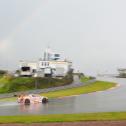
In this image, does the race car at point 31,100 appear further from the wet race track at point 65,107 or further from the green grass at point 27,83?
the green grass at point 27,83

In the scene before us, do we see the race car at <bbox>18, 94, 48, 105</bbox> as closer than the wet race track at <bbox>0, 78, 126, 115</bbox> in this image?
No

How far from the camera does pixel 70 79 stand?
112 meters

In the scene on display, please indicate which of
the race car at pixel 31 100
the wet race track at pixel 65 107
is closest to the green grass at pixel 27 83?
the race car at pixel 31 100

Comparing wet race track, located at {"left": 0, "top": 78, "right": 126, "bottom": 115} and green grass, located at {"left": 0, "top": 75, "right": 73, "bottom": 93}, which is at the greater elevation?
wet race track, located at {"left": 0, "top": 78, "right": 126, "bottom": 115}

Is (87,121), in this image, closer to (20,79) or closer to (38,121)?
(38,121)

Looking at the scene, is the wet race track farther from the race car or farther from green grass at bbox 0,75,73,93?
green grass at bbox 0,75,73,93

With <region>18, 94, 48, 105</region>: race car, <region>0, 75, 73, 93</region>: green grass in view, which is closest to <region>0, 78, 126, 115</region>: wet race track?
<region>18, 94, 48, 105</region>: race car

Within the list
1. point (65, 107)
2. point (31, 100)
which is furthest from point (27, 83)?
point (65, 107)

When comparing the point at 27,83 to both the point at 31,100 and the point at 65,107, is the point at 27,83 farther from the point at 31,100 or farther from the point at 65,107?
the point at 65,107

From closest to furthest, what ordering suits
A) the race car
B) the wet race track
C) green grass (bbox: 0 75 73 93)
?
→ the wet race track, the race car, green grass (bbox: 0 75 73 93)

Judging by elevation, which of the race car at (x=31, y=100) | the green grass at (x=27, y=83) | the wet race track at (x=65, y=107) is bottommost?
the green grass at (x=27, y=83)

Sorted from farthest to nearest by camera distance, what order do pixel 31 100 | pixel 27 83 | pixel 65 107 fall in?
pixel 27 83, pixel 31 100, pixel 65 107

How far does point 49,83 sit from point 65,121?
7268 cm

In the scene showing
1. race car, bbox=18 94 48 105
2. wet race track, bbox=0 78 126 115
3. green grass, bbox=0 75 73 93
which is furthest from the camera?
green grass, bbox=0 75 73 93
